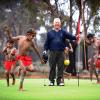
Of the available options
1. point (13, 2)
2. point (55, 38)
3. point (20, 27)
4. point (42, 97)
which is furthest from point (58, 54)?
point (20, 27)

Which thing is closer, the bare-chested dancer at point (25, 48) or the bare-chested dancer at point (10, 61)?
the bare-chested dancer at point (25, 48)

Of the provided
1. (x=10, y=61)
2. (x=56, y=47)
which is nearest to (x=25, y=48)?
(x=56, y=47)

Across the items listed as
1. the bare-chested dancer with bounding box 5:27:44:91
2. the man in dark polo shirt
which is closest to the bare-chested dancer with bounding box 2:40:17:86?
the man in dark polo shirt

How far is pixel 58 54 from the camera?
15.3 m

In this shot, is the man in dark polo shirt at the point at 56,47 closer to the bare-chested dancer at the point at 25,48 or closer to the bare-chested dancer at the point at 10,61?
the bare-chested dancer at the point at 10,61

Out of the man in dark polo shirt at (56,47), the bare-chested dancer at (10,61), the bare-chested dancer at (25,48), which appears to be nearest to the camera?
the bare-chested dancer at (25,48)

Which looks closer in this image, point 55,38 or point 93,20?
point 55,38

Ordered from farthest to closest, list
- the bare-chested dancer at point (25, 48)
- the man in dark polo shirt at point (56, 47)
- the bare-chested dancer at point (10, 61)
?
the bare-chested dancer at point (10, 61) → the man in dark polo shirt at point (56, 47) → the bare-chested dancer at point (25, 48)

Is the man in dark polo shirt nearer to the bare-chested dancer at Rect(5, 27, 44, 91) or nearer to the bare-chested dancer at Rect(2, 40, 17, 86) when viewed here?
the bare-chested dancer at Rect(2, 40, 17, 86)

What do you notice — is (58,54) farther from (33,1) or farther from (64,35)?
(33,1)

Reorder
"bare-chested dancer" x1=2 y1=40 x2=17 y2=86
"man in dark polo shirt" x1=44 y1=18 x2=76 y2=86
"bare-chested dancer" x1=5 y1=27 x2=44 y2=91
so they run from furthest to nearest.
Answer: "bare-chested dancer" x1=2 y1=40 x2=17 y2=86, "man in dark polo shirt" x1=44 y1=18 x2=76 y2=86, "bare-chested dancer" x1=5 y1=27 x2=44 y2=91

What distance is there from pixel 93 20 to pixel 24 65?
23747 millimetres

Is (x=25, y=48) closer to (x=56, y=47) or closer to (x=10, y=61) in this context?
(x=56, y=47)

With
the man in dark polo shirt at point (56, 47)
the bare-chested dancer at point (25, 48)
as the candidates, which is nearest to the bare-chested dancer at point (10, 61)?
the man in dark polo shirt at point (56, 47)
